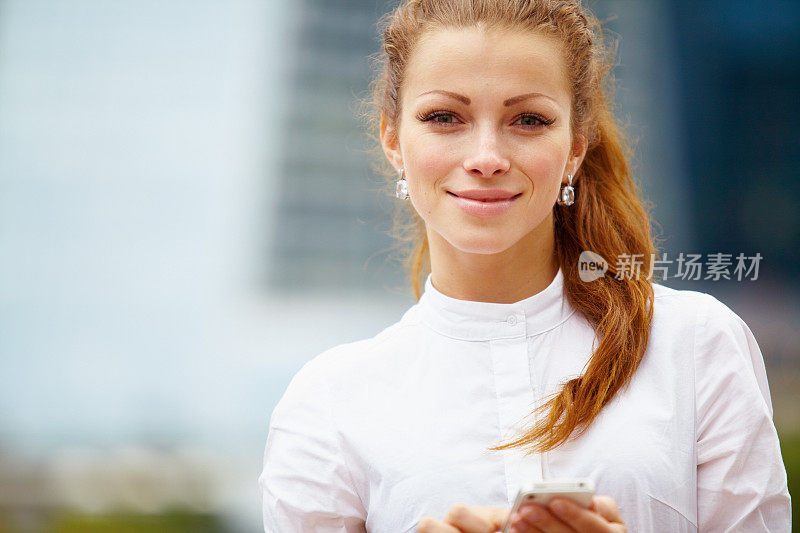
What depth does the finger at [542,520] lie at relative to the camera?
915mm

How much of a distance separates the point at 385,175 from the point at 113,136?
14.4 ft

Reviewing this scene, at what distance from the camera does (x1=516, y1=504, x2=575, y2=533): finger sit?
915 mm

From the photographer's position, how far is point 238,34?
614cm

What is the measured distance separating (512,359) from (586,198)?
0.37 metres

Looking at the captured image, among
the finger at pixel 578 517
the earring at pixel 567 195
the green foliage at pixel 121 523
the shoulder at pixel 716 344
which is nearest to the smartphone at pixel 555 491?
the finger at pixel 578 517

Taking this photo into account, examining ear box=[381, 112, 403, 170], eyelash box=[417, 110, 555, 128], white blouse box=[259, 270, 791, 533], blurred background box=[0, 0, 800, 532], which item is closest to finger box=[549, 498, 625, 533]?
white blouse box=[259, 270, 791, 533]

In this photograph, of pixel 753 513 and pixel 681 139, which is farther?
pixel 681 139

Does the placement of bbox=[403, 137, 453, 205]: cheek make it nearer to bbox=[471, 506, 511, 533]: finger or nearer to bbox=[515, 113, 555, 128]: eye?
bbox=[515, 113, 555, 128]: eye

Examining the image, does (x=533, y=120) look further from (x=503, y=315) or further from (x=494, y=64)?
(x=503, y=315)

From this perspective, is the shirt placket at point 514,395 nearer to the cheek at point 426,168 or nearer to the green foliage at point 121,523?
the cheek at point 426,168

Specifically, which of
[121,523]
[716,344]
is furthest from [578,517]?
[121,523]

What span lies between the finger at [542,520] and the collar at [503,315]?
1.41 feet

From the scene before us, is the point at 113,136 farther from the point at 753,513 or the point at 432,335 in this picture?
the point at 753,513

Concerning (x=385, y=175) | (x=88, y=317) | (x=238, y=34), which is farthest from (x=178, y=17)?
(x=385, y=175)
